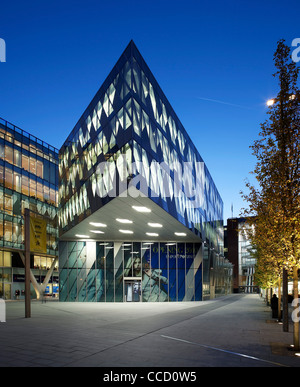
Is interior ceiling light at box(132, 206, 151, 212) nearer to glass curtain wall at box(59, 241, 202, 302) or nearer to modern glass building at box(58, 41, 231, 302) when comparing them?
modern glass building at box(58, 41, 231, 302)

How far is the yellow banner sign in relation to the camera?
22.9 m

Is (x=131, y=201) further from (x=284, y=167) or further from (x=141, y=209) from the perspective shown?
(x=284, y=167)

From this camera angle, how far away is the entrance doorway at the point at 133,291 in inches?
1674

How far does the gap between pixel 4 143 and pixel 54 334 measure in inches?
1367

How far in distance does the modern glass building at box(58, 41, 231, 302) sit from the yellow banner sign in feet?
13.6

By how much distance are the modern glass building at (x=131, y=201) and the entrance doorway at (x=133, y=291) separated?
11 centimetres

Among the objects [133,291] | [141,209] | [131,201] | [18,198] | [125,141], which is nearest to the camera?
[125,141]

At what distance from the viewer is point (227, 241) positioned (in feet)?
384

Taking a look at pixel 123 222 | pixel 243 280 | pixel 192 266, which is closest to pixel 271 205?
pixel 123 222

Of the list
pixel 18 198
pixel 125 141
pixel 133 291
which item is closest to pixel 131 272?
pixel 133 291

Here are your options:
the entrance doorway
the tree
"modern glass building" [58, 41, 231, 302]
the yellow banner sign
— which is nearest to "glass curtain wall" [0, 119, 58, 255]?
"modern glass building" [58, 41, 231, 302]

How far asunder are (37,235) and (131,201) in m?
6.07

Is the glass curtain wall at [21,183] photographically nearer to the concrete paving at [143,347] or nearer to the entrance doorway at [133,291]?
the entrance doorway at [133,291]

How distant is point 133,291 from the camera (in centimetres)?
4262
